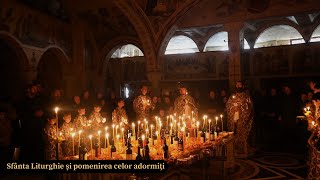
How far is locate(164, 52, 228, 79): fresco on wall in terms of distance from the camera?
572 inches

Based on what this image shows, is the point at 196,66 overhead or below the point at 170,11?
below

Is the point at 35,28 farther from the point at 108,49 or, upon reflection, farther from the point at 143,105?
the point at 143,105

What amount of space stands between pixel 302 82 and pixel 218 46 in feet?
15.0

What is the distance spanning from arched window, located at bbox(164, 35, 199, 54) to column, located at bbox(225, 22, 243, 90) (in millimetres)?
5790

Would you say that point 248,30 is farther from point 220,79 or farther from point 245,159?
point 245,159

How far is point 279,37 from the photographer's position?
581 inches

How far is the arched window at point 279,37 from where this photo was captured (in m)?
14.4

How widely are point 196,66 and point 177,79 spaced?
3.77 feet

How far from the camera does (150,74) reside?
1125 cm

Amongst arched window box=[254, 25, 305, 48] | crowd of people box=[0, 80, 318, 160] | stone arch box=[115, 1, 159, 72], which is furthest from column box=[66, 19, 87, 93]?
arched window box=[254, 25, 305, 48]

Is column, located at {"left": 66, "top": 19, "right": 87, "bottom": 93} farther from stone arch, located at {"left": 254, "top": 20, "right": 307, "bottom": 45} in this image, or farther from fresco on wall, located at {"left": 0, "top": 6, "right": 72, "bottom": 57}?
stone arch, located at {"left": 254, "top": 20, "right": 307, "bottom": 45}

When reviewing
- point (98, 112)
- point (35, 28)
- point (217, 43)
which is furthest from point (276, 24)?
point (35, 28)

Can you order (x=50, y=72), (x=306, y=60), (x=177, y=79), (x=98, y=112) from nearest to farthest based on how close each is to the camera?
1. (x=98, y=112)
2. (x=306, y=60)
3. (x=50, y=72)
4. (x=177, y=79)

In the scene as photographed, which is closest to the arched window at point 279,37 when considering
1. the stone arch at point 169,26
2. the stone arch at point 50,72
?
the stone arch at point 169,26
